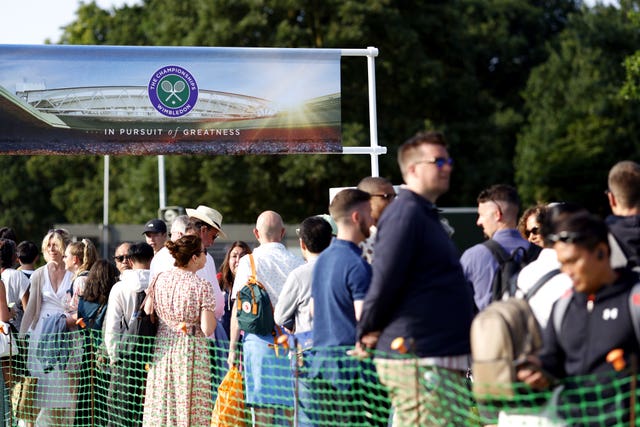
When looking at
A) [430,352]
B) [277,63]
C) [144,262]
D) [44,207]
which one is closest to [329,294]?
[430,352]

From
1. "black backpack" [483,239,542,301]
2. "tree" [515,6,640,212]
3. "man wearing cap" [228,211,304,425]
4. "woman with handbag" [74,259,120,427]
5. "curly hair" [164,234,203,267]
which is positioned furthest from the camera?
"tree" [515,6,640,212]

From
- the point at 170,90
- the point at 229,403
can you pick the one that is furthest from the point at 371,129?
→ the point at 229,403

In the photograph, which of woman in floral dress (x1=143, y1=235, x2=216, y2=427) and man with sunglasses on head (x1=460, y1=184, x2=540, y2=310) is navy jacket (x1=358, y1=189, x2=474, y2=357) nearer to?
man with sunglasses on head (x1=460, y1=184, x2=540, y2=310)

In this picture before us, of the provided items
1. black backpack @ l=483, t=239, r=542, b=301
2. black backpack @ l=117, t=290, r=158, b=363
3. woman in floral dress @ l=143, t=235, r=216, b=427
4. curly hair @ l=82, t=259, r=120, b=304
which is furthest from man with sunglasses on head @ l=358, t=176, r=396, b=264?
curly hair @ l=82, t=259, r=120, b=304

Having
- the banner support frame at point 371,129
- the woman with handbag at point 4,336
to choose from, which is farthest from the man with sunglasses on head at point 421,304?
the woman with handbag at point 4,336

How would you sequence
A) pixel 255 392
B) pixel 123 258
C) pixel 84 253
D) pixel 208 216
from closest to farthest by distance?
pixel 255 392
pixel 208 216
pixel 123 258
pixel 84 253

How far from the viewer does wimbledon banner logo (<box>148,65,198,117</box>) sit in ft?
29.2

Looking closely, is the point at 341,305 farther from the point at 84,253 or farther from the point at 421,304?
the point at 84,253

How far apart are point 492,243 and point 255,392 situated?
76.4 inches

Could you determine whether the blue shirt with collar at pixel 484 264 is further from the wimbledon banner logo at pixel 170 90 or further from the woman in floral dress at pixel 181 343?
the wimbledon banner logo at pixel 170 90

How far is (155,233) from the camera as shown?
880 centimetres

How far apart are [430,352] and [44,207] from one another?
44187mm

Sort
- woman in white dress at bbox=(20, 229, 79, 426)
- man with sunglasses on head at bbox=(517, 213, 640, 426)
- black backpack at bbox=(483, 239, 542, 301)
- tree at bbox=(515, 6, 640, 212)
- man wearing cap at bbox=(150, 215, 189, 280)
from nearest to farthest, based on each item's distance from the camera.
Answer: man with sunglasses on head at bbox=(517, 213, 640, 426)
black backpack at bbox=(483, 239, 542, 301)
man wearing cap at bbox=(150, 215, 189, 280)
woman in white dress at bbox=(20, 229, 79, 426)
tree at bbox=(515, 6, 640, 212)

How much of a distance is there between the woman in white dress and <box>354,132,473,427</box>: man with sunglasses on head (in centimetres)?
408
